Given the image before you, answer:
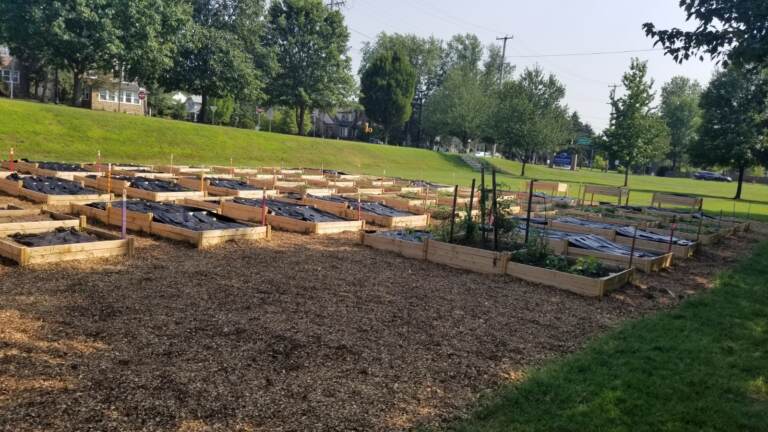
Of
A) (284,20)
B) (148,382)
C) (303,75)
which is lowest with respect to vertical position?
(148,382)

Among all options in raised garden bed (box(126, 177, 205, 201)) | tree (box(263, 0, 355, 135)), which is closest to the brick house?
tree (box(263, 0, 355, 135))

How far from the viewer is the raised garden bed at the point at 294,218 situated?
1098 centimetres

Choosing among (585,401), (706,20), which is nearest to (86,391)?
(585,401)

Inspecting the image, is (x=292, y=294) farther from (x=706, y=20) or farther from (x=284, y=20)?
(x=284, y=20)

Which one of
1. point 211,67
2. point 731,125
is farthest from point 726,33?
point 211,67

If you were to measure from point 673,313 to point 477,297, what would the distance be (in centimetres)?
245

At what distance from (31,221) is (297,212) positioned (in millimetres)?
4958

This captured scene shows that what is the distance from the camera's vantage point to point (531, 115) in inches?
1825

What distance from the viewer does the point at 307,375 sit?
4434 millimetres

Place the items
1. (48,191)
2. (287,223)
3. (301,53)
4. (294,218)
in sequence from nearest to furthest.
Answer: (287,223) → (294,218) → (48,191) → (301,53)

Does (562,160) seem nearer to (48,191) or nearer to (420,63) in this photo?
(420,63)

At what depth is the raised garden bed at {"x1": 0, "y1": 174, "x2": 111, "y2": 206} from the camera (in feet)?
37.6

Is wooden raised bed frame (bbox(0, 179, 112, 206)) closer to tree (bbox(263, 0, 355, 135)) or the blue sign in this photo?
tree (bbox(263, 0, 355, 135))

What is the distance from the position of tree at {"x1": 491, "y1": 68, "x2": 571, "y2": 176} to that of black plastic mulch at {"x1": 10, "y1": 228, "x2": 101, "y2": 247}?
4167 centimetres
